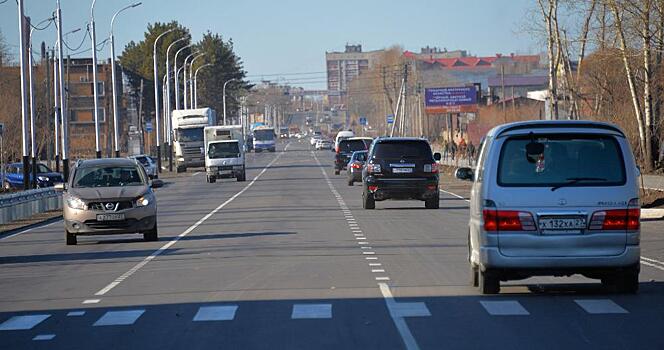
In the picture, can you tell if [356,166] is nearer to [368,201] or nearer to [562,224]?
[368,201]

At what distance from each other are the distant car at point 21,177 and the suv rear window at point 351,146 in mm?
15000

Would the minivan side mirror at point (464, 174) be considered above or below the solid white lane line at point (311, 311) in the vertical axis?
above

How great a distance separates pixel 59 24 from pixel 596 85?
24.7 meters

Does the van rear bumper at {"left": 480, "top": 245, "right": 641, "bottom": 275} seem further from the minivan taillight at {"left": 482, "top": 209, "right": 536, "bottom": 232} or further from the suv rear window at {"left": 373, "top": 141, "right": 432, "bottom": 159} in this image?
the suv rear window at {"left": 373, "top": 141, "right": 432, "bottom": 159}

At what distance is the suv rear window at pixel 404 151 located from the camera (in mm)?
33906

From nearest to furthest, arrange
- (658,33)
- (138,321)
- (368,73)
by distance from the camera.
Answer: (138,321)
(658,33)
(368,73)

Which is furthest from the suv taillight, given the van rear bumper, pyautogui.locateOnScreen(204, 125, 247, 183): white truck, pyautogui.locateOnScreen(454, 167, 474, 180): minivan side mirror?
pyautogui.locateOnScreen(204, 125, 247, 183): white truck

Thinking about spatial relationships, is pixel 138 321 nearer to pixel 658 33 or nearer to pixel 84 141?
pixel 658 33

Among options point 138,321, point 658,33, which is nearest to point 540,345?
point 138,321

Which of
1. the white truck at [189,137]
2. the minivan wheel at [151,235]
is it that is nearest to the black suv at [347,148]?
the white truck at [189,137]

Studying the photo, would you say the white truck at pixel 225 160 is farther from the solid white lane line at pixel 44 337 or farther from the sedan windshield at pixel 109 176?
the solid white lane line at pixel 44 337

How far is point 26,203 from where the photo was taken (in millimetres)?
37906

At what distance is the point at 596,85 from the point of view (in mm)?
59031

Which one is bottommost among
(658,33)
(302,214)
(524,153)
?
(302,214)
